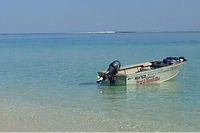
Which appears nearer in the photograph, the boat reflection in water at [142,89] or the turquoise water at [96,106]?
the turquoise water at [96,106]

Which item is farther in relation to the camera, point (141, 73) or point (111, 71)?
point (141, 73)

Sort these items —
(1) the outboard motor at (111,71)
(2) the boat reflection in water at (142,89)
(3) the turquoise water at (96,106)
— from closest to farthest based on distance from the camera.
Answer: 1. (3) the turquoise water at (96,106)
2. (2) the boat reflection in water at (142,89)
3. (1) the outboard motor at (111,71)

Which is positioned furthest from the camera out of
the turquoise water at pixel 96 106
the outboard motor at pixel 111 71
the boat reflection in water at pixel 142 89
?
the outboard motor at pixel 111 71

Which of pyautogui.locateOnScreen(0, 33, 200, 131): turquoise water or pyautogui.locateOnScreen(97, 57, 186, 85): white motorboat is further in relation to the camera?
pyautogui.locateOnScreen(97, 57, 186, 85): white motorboat

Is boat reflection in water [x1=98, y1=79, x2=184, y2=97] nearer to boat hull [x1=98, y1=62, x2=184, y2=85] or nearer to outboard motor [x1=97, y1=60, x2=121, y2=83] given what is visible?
boat hull [x1=98, y1=62, x2=184, y2=85]

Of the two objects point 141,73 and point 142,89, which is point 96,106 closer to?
point 142,89

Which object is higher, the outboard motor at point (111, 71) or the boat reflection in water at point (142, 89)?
the outboard motor at point (111, 71)

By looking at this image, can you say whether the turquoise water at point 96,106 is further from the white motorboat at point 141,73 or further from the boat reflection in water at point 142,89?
the white motorboat at point 141,73

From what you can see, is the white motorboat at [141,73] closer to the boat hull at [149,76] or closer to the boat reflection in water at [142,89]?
the boat hull at [149,76]

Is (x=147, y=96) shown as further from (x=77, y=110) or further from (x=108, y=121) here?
(x=108, y=121)

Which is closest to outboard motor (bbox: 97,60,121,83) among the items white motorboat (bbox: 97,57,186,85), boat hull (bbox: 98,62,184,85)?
white motorboat (bbox: 97,57,186,85)

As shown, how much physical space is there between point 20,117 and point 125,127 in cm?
250

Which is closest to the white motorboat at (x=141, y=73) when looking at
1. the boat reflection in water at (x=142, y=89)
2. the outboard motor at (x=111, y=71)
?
the outboard motor at (x=111, y=71)

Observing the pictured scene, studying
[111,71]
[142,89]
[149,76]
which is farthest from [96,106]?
[149,76]
